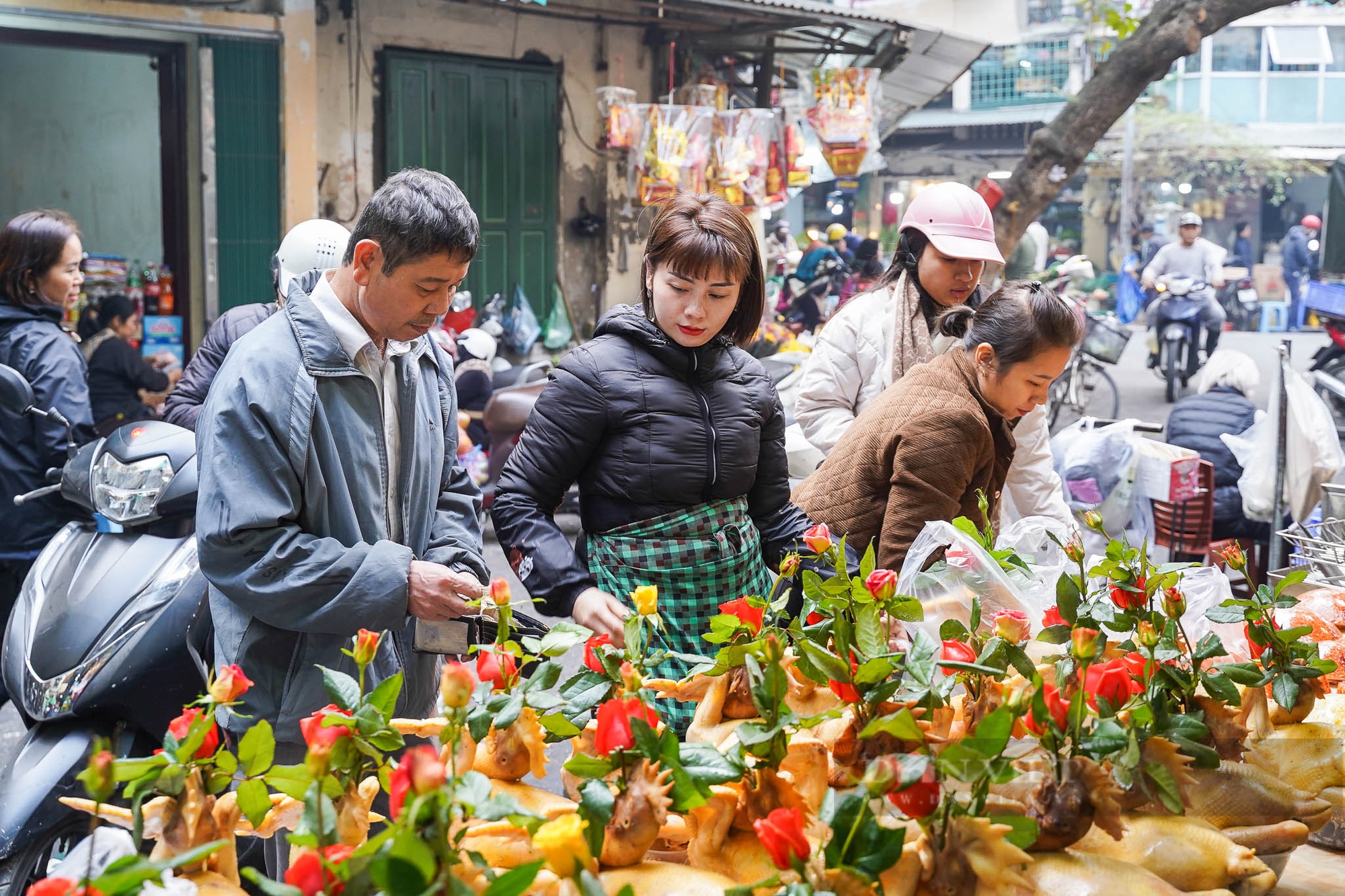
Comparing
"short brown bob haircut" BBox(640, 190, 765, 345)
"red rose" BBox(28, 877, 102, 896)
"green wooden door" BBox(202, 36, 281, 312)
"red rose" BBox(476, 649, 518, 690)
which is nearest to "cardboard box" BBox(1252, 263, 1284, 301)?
"green wooden door" BBox(202, 36, 281, 312)

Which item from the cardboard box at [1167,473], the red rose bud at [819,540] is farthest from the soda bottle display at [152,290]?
the red rose bud at [819,540]

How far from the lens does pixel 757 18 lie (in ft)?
27.9

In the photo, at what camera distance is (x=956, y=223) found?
326 cm

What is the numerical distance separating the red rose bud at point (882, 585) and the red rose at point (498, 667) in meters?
0.43

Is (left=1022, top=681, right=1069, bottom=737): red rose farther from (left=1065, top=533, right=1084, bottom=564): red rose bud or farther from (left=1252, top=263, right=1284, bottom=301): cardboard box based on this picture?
(left=1252, top=263, right=1284, bottom=301): cardboard box

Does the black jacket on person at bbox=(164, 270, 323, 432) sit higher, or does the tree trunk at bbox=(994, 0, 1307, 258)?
the tree trunk at bbox=(994, 0, 1307, 258)

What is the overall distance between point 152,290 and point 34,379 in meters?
Result: 3.96

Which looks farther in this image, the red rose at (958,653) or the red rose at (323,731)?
the red rose at (958,653)

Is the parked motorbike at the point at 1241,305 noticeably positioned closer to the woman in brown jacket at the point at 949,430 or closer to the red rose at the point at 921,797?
the woman in brown jacket at the point at 949,430

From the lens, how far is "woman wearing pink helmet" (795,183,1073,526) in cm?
324

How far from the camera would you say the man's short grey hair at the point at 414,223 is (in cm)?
192

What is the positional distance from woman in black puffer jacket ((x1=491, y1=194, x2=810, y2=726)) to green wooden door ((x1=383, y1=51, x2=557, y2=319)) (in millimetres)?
5772

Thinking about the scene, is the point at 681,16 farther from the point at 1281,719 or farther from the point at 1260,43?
the point at 1260,43

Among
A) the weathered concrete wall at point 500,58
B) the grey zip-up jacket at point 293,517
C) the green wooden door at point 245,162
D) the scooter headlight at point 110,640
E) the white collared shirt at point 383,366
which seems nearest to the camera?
the grey zip-up jacket at point 293,517
